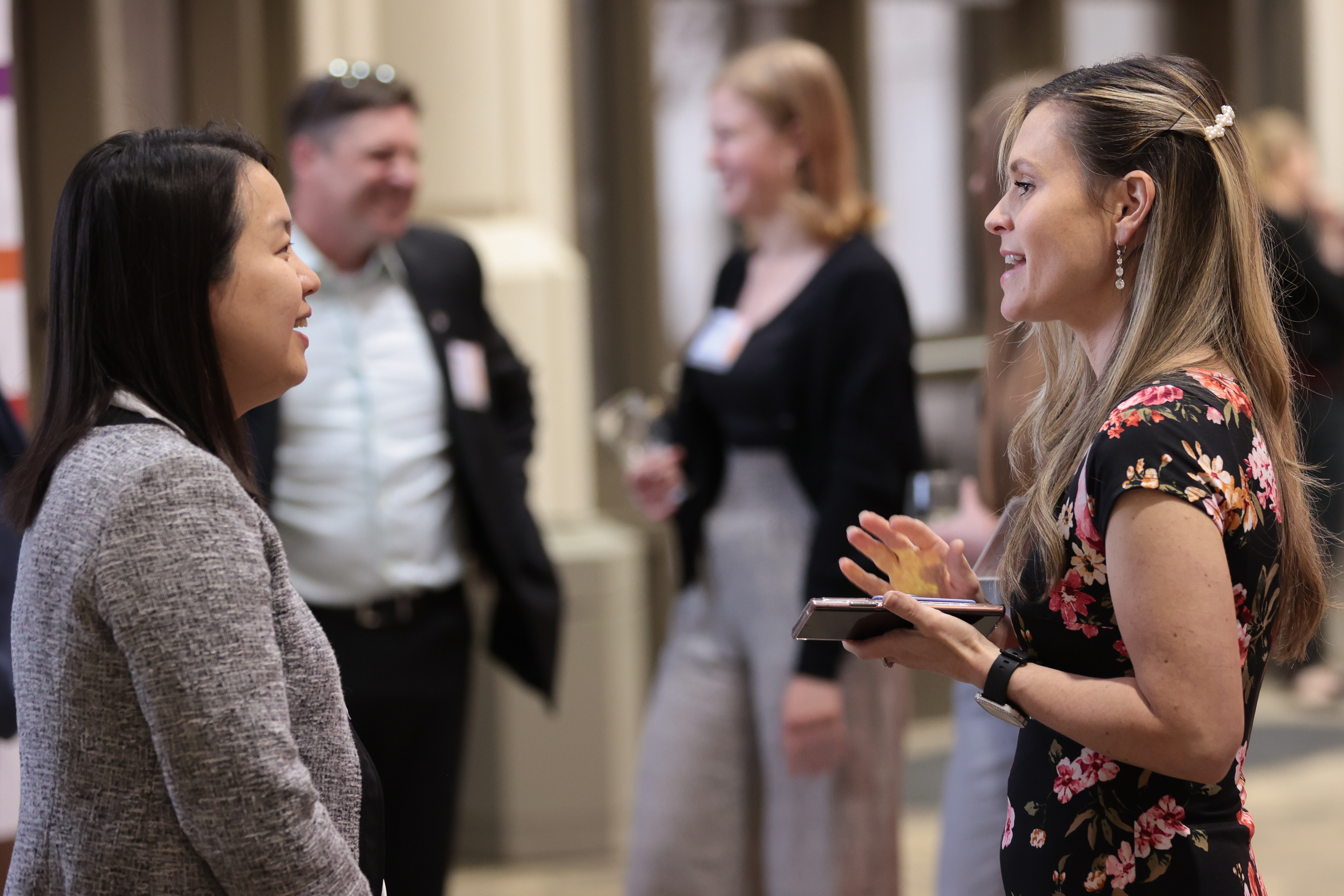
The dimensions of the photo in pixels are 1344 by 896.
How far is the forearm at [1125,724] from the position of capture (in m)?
1.35

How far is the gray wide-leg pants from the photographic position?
2.71 metres

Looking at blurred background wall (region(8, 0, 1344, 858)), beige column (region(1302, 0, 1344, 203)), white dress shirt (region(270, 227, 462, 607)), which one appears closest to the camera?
white dress shirt (region(270, 227, 462, 607))

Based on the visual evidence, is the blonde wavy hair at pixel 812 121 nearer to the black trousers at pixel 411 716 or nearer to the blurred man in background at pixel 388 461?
the blurred man in background at pixel 388 461

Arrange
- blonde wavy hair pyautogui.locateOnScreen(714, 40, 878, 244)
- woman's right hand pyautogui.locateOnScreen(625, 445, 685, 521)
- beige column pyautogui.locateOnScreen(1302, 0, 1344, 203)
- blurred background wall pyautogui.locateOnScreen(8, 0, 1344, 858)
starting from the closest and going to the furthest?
blonde wavy hair pyautogui.locateOnScreen(714, 40, 878, 244)
woman's right hand pyautogui.locateOnScreen(625, 445, 685, 521)
blurred background wall pyautogui.locateOnScreen(8, 0, 1344, 858)
beige column pyautogui.locateOnScreen(1302, 0, 1344, 203)

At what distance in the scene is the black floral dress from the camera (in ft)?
4.48

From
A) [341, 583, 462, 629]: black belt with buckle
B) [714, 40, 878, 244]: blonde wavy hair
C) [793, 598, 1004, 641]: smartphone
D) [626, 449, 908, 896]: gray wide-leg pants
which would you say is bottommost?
[626, 449, 908, 896]: gray wide-leg pants

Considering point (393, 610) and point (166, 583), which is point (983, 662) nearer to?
point (166, 583)

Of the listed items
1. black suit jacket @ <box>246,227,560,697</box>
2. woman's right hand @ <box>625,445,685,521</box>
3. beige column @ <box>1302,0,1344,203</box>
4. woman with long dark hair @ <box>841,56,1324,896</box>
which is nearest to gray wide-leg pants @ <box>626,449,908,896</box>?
woman's right hand @ <box>625,445,685,521</box>

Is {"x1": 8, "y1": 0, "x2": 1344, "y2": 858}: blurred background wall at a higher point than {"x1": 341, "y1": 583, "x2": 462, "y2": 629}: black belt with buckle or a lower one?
higher

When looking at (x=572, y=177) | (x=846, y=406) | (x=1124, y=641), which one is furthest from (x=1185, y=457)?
(x=572, y=177)

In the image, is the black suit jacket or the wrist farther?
the black suit jacket

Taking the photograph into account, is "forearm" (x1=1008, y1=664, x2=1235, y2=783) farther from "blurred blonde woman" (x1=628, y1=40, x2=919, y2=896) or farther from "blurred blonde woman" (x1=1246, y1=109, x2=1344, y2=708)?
"blurred blonde woman" (x1=1246, y1=109, x2=1344, y2=708)

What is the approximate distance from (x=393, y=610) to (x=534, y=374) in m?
1.38

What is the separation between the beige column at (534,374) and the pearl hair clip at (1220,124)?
281cm
